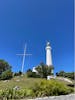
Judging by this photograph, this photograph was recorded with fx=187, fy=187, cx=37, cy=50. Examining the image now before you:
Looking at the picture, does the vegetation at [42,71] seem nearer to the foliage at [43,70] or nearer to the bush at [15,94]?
the foliage at [43,70]

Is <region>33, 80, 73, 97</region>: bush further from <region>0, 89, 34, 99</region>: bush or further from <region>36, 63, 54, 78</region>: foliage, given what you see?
<region>36, 63, 54, 78</region>: foliage

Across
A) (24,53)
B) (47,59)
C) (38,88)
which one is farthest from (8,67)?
(38,88)

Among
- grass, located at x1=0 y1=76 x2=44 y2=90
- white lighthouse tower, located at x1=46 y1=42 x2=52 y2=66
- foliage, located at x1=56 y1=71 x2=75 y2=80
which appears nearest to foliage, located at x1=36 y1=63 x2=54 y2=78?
grass, located at x1=0 y1=76 x2=44 y2=90

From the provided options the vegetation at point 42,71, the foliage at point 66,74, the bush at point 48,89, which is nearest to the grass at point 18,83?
the vegetation at point 42,71

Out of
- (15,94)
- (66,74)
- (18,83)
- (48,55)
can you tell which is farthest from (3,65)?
(15,94)

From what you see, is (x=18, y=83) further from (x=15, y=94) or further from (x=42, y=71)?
(x=15, y=94)

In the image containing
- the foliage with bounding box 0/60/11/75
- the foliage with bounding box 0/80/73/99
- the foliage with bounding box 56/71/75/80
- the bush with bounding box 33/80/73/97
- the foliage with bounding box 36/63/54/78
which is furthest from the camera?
the foliage with bounding box 0/60/11/75

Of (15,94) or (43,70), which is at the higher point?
(43,70)

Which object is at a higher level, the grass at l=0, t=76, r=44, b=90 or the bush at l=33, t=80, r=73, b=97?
the bush at l=33, t=80, r=73, b=97

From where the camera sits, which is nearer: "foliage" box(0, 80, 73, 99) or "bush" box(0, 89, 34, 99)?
"bush" box(0, 89, 34, 99)

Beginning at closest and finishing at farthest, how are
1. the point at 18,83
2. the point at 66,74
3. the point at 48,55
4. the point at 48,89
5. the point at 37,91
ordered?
1. the point at 37,91
2. the point at 48,89
3. the point at 18,83
4. the point at 66,74
5. the point at 48,55

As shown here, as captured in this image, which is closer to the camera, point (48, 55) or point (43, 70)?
point (43, 70)

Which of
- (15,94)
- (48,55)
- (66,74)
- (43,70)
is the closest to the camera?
(15,94)

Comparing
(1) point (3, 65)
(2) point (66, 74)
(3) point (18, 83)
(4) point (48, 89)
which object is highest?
(1) point (3, 65)
